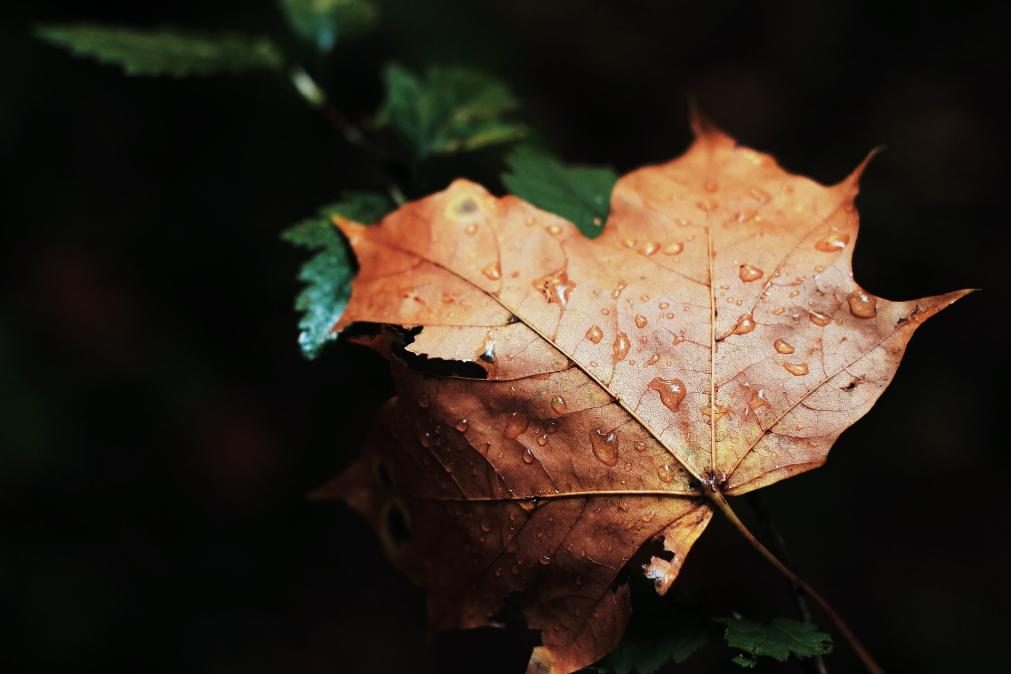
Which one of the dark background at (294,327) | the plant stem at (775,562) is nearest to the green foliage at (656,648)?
the plant stem at (775,562)

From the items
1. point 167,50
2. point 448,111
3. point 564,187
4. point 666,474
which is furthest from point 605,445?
point 167,50

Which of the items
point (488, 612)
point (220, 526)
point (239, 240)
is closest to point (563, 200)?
point (488, 612)

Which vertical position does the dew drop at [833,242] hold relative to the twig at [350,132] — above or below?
below

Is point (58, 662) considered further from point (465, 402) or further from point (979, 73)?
point (979, 73)

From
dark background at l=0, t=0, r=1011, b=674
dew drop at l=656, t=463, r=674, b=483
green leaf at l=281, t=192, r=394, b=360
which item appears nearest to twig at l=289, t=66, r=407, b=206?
green leaf at l=281, t=192, r=394, b=360

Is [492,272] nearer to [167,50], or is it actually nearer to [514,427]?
[514,427]

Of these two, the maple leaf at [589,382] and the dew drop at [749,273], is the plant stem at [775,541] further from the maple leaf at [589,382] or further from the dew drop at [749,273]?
the dew drop at [749,273]

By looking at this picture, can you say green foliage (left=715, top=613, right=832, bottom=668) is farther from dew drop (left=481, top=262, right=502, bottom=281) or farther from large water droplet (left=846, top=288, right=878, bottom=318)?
dew drop (left=481, top=262, right=502, bottom=281)
